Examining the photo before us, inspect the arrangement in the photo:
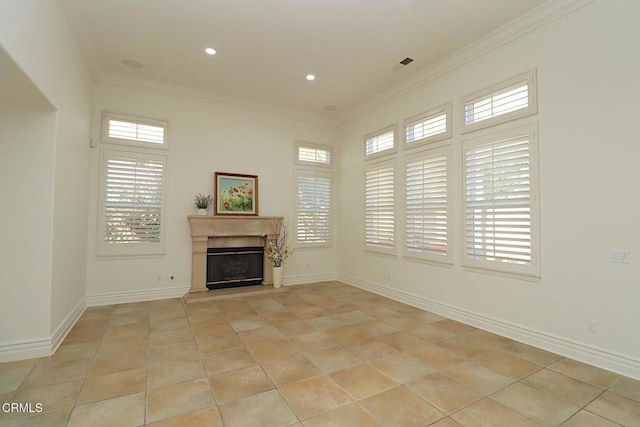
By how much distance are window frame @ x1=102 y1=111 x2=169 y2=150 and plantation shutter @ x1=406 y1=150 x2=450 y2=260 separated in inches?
162

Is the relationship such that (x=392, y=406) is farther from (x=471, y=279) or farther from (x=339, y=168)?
(x=339, y=168)

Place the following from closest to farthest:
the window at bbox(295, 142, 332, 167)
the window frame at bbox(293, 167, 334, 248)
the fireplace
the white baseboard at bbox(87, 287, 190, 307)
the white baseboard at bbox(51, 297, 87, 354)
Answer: the white baseboard at bbox(51, 297, 87, 354)
the white baseboard at bbox(87, 287, 190, 307)
the fireplace
the window frame at bbox(293, 167, 334, 248)
the window at bbox(295, 142, 332, 167)

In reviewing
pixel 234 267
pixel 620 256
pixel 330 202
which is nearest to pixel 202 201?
pixel 234 267

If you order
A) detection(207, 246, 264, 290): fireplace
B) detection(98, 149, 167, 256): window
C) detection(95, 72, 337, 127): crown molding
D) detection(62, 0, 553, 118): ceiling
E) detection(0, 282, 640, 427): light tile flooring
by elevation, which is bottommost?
detection(0, 282, 640, 427): light tile flooring

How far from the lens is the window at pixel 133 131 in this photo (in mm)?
4694

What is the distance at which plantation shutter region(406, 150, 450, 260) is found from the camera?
4.30 metres

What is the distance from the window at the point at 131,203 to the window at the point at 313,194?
257 centimetres

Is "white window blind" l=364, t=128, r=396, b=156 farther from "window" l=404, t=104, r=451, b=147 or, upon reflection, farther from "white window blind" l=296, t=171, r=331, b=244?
"white window blind" l=296, t=171, r=331, b=244

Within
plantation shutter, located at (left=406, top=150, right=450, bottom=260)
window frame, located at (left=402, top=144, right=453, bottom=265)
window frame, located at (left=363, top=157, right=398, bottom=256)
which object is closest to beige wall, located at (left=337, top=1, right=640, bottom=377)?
window frame, located at (left=402, top=144, right=453, bottom=265)

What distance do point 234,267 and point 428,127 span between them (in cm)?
414

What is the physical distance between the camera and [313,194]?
6469mm

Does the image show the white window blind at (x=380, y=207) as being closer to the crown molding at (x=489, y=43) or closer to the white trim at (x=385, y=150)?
the white trim at (x=385, y=150)

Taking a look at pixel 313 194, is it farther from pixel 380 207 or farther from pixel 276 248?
pixel 380 207

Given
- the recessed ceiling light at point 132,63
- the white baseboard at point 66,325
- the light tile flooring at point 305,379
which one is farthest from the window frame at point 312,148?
the white baseboard at point 66,325
